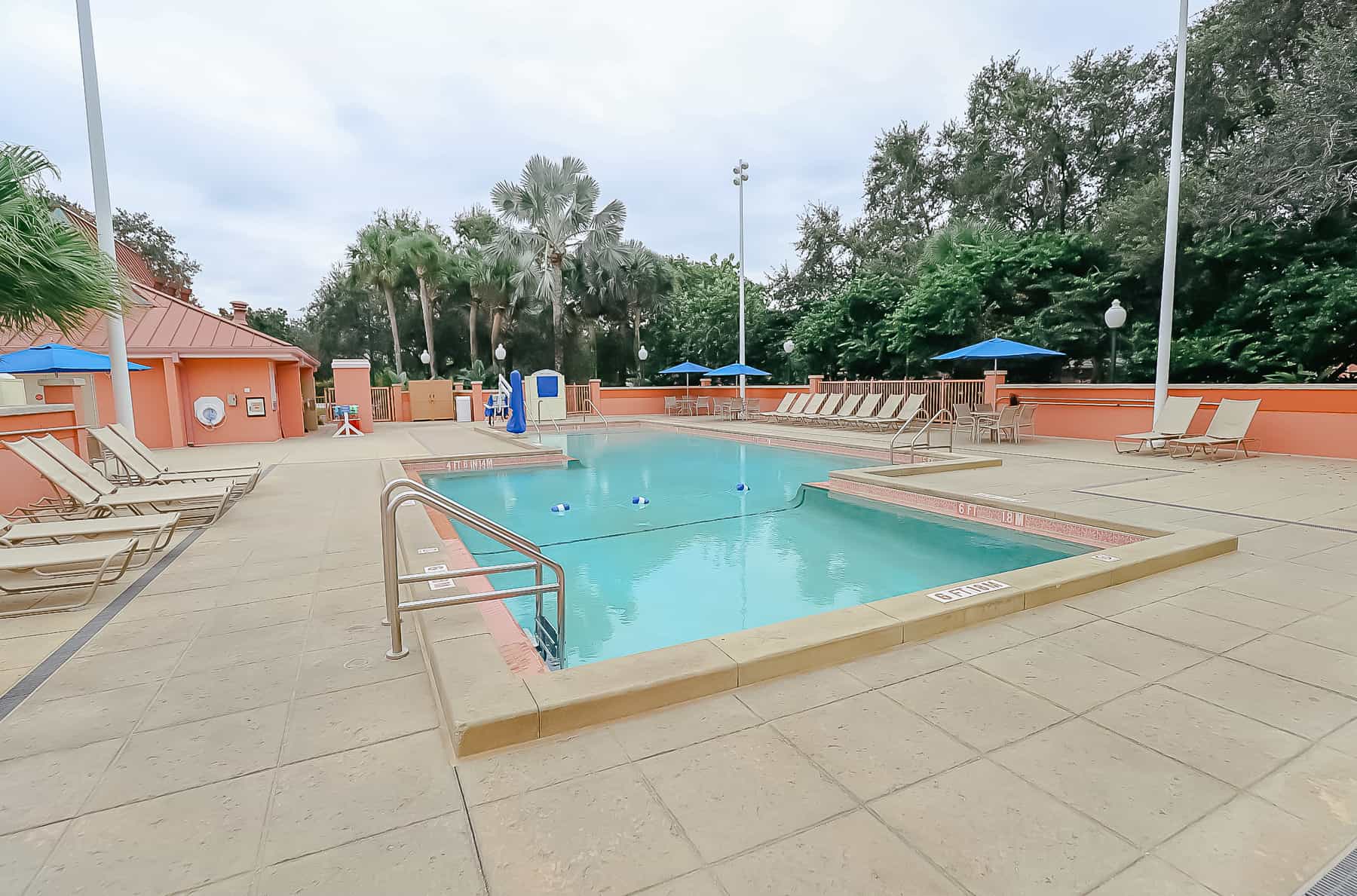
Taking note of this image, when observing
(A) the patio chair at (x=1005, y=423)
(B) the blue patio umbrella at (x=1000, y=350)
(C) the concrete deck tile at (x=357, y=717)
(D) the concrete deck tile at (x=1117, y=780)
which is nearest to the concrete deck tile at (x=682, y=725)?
(C) the concrete deck tile at (x=357, y=717)

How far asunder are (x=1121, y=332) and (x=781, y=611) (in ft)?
45.5

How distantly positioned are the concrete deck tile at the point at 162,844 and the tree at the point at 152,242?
33.6 meters

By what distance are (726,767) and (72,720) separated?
2445 mm

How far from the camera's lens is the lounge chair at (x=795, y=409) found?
17.2 m

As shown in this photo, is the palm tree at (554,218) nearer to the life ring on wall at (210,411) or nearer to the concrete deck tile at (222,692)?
the life ring on wall at (210,411)

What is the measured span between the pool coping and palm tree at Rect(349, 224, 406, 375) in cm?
2221

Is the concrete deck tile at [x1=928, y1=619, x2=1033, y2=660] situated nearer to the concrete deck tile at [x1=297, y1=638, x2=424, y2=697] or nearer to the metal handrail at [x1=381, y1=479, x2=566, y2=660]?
the metal handrail at [x1=381, y1=479, x2=566, y2=660]

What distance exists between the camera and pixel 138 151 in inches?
459

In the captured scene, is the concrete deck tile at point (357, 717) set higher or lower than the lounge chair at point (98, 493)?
lower

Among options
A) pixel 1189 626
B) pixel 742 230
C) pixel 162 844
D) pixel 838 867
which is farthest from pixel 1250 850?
pixel 742 230

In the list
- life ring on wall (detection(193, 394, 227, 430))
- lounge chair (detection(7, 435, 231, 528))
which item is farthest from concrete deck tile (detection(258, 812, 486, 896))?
life ring on wall (detection(193, 394, 227, 430))

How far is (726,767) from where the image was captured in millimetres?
2027

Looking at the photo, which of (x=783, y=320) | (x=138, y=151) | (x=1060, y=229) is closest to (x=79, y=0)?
(x=138, y=151)

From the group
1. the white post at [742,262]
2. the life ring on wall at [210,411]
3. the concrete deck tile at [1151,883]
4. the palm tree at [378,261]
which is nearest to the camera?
the concrete deck tile at [1151,883]
